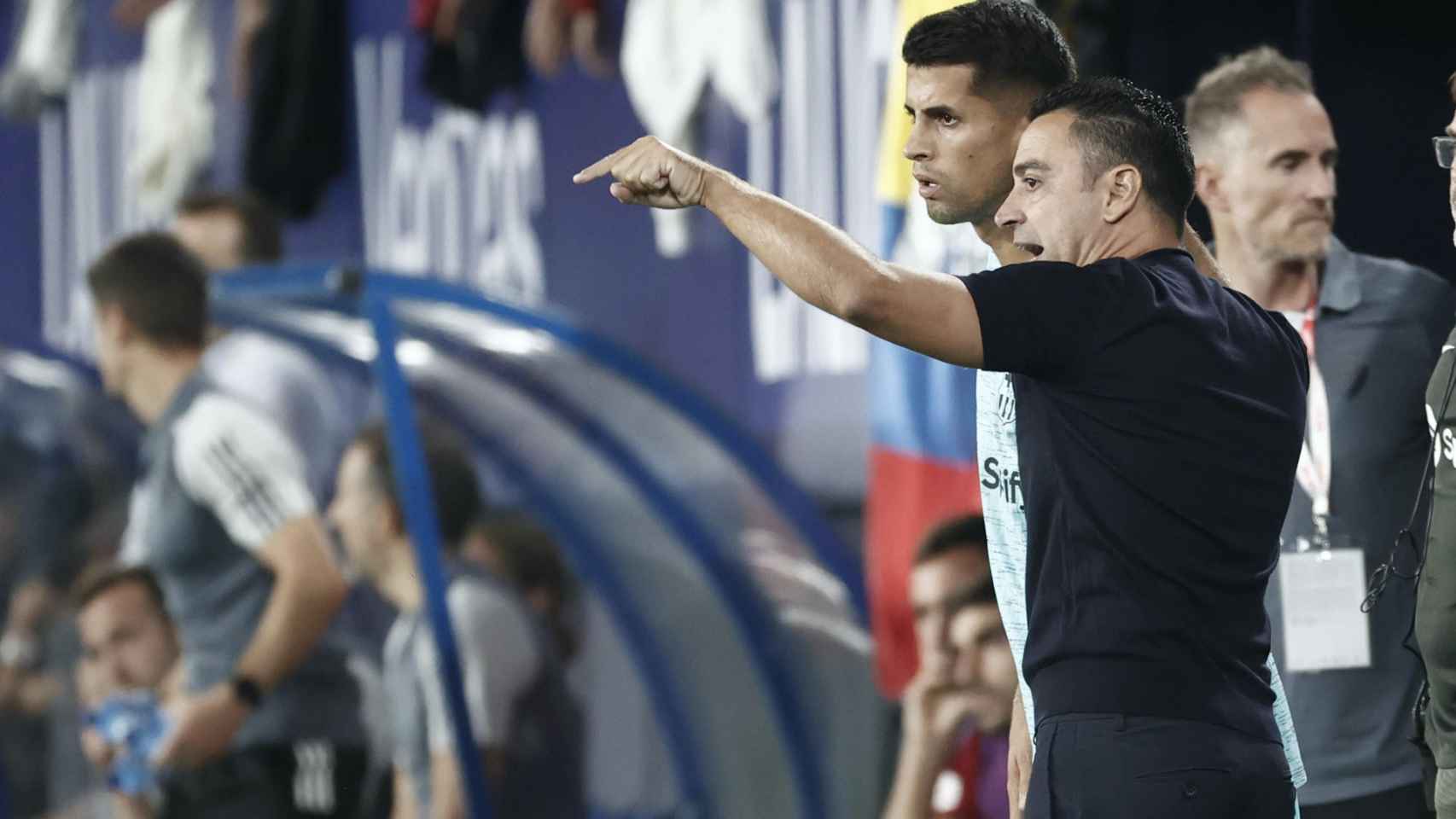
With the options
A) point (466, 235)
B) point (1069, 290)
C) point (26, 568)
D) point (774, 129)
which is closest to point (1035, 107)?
point (1069, 290)

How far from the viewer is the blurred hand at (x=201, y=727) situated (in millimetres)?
6625

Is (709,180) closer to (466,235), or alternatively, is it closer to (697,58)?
(697,58)

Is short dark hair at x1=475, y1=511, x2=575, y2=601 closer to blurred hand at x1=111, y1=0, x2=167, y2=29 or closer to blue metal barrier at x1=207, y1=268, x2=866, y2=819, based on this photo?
blue metal barrier at x1=207, y1=268, x2=866, y2=819

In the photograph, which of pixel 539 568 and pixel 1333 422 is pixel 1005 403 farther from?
pixel 539 568

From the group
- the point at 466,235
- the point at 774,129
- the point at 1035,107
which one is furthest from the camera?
the point at 466,235

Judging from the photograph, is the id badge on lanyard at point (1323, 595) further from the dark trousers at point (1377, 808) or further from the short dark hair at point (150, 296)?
the short dark hair at point (150, 296)

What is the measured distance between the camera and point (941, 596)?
5.44 m

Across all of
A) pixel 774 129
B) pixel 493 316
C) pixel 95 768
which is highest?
pixel 774 129

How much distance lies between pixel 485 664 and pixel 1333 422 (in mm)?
3243

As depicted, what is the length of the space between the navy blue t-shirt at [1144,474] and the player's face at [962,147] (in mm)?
420

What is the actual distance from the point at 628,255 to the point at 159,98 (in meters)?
2.86

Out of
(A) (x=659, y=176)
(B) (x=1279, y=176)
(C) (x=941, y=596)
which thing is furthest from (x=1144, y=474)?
(C) (x=941, y=596)

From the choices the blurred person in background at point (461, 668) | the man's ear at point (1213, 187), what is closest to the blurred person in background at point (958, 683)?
the blurred person in background at point (461, 668)

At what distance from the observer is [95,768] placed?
7254mm
